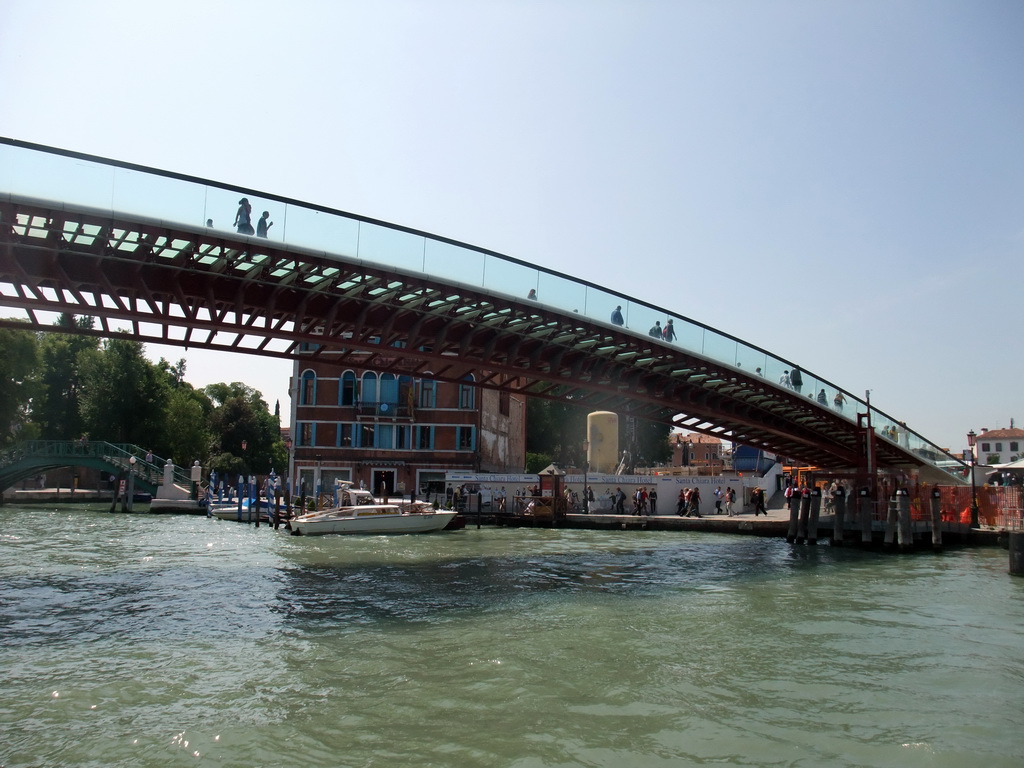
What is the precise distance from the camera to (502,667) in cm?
962

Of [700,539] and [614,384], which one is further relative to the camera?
[700,539]

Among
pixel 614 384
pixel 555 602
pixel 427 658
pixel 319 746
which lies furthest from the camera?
pixel 614 384

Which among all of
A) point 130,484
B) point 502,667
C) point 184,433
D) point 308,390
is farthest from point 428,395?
→ point 502,667

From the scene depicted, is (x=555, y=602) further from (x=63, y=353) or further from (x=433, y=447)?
→ (x=63, y=353)

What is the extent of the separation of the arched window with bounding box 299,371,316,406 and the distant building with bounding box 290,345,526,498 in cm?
5

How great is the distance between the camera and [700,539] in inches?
1234

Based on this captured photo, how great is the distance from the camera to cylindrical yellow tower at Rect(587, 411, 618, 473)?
56.0 meters

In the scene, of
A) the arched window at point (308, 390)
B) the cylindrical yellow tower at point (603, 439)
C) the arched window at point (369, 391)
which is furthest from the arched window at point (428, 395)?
the cylindrical yellow tower at point (603, 439)

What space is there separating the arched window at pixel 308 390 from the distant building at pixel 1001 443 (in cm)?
8833

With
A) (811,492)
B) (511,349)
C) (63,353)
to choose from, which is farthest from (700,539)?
(63,353)

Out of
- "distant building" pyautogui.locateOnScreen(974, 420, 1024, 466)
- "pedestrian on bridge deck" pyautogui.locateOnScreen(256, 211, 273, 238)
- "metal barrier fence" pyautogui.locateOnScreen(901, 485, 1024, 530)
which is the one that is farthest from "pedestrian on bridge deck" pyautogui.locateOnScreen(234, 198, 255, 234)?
"distant building" pyautogui.locateOnScreen(974, 420, 1024, 466)

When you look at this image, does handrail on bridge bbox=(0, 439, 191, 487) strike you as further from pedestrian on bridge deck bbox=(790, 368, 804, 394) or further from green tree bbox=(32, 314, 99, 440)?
pedestrian on bridge deck bbox=(790, 368, 804, 394)

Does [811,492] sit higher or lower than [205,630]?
higher

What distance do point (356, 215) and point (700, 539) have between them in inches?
754
